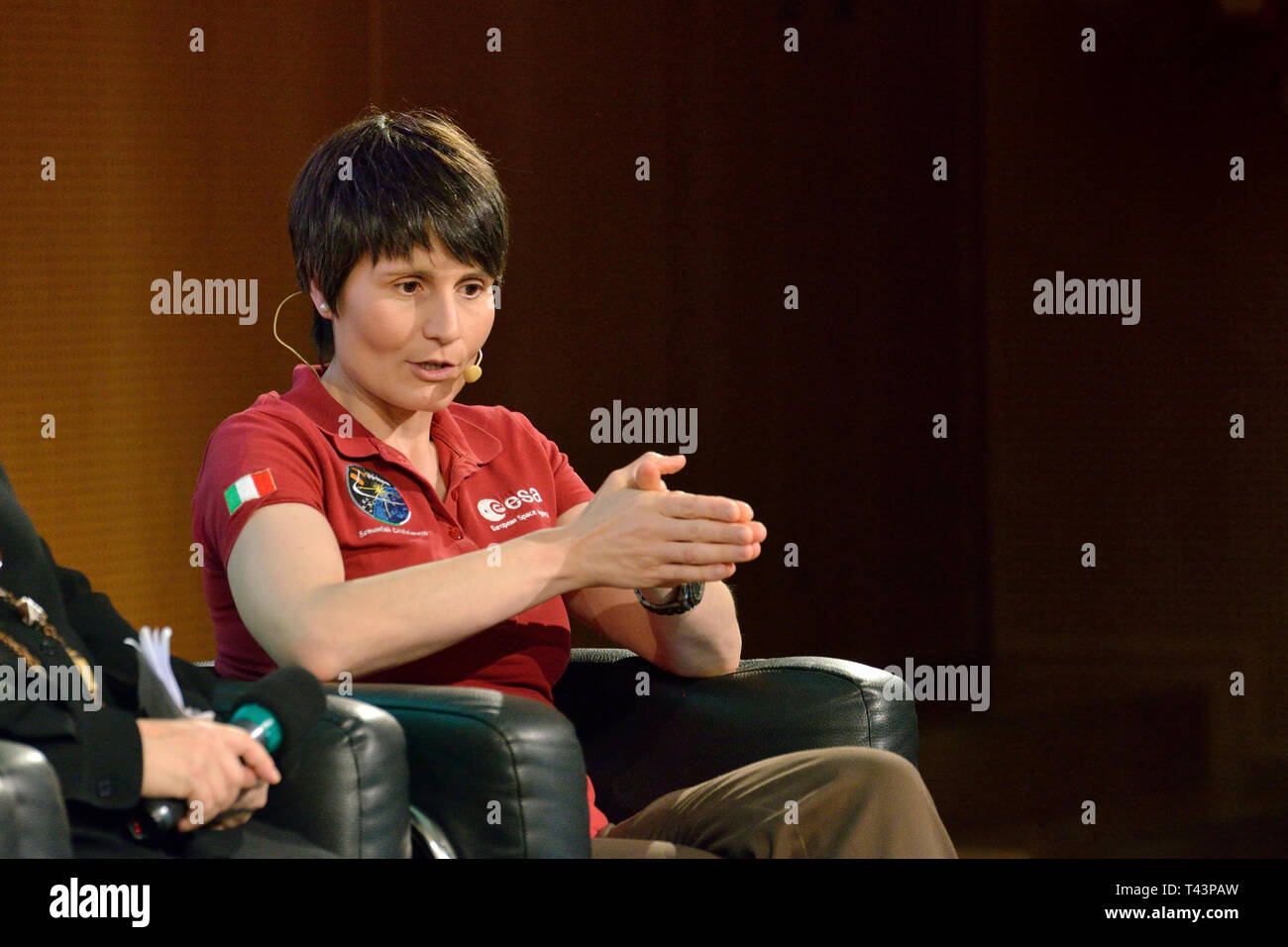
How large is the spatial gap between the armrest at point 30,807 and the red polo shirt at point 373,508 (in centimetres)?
50

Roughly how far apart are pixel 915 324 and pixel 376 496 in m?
2.01

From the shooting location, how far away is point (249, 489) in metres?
1.61

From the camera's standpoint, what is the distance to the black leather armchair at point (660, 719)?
1.44m

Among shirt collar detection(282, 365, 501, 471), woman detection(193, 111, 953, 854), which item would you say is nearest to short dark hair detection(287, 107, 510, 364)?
woman detection(193, 111, 953, 854)

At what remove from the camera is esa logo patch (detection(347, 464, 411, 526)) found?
172 centimetres

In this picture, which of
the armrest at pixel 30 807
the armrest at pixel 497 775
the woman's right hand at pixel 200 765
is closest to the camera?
the armrest at pixel 30 807

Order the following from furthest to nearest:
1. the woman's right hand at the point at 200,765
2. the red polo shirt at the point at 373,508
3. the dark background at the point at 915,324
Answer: the dark background at the point at 915,324
the red polo shirt at the point at 373,508
the woman's right hand at the point at 200,765

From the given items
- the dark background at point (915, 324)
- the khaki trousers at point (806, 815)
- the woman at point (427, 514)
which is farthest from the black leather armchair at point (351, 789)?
the dark background at point (915, 324)

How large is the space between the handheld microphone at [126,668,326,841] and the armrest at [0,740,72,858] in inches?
5.8

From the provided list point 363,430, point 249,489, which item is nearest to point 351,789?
point 249,489

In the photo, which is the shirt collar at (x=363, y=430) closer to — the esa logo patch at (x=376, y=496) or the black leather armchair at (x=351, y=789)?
the esa logo patch at (x=376, y=496)

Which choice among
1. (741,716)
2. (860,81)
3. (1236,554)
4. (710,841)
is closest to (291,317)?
(860,81)

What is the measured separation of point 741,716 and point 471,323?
603mm
